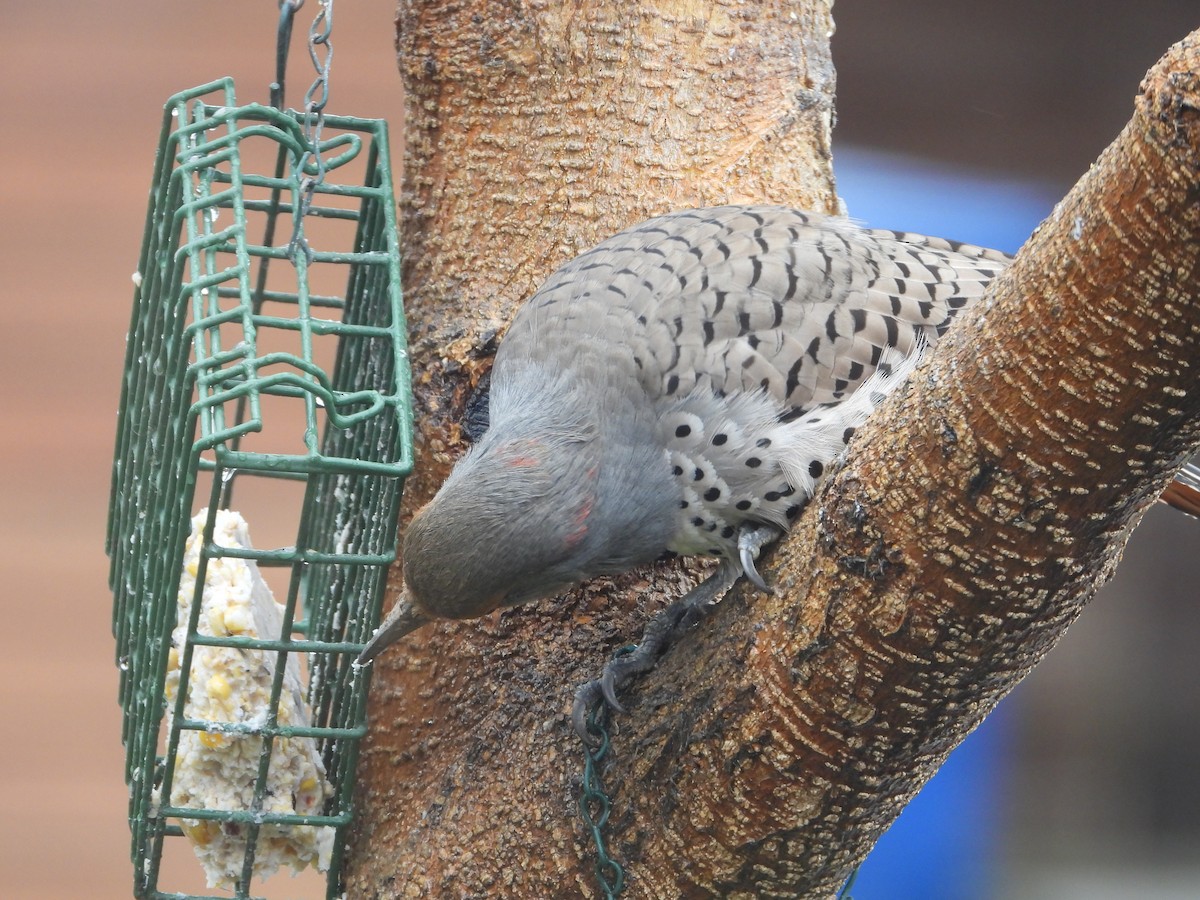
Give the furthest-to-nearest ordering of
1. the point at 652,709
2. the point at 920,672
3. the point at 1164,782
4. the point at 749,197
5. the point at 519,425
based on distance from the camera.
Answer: the point at 1164,782, the point at 749,197, the point at 519,425, the point at 652,709, the point at 920,672

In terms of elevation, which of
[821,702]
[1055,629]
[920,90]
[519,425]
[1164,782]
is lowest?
[1164,782]

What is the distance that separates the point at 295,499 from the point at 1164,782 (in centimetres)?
360

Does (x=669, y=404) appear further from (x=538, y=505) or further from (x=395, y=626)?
(x=395, y=626)

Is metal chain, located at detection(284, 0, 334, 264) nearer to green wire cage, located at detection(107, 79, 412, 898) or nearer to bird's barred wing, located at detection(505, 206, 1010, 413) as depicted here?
green wire cage, located at detection(107, 79, 412, 898)

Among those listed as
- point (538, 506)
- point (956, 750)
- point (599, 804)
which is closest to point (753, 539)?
point (538, 506)

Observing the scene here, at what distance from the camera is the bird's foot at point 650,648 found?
221cm

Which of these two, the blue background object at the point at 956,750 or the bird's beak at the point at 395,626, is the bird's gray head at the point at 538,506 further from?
the blue background object at the point at 956,750

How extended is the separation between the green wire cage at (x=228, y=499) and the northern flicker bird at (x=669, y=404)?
18 centimetres

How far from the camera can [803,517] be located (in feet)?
6.40

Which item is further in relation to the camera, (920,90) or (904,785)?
(920,90)

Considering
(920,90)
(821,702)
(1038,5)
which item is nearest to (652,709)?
(821,702)

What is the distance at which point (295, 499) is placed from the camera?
5.09 metres

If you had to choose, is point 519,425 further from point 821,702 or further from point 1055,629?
point 1055,629

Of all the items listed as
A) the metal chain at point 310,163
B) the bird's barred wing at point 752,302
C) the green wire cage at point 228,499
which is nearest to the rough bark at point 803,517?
the green wire cage at point 228,499
